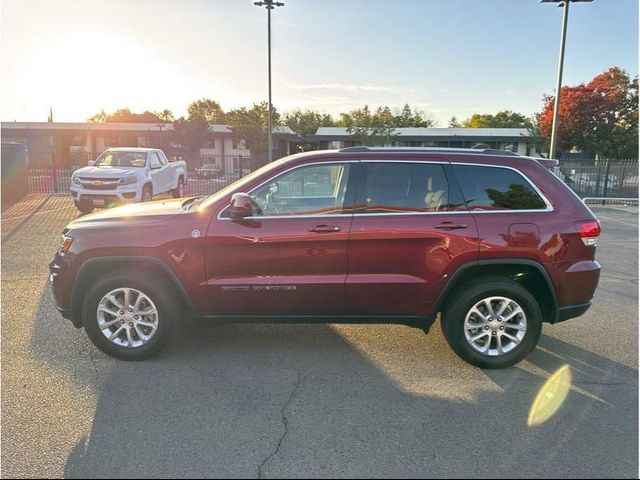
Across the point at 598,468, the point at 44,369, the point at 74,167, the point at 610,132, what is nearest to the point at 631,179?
the point at 610,132

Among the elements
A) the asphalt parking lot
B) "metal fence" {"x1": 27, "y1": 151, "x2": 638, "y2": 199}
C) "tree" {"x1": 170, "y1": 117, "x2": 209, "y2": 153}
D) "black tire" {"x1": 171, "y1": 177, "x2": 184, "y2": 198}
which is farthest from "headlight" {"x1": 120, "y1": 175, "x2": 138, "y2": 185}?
"tree" {"x1": 170, "y1": 117, "x2": 209, "y2": 153}

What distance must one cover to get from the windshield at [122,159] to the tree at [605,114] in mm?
27858

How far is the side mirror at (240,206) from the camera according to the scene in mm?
3650

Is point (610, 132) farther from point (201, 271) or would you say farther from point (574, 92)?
point (201, 271)

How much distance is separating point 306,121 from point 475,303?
55435 millimetres

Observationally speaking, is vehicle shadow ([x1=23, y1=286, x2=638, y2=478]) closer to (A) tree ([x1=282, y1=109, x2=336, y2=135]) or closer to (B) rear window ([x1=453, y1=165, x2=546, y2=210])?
(B) rear window ([x1=453, y1=165, x2=546, y2=210])

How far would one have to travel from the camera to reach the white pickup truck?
12008 millimetres

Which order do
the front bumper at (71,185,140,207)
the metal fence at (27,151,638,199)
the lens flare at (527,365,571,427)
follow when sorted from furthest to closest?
1. the metal fence at (27,151,638,199)
2. the front bumper at (71,185,140,207)
3. the lens flare at (527,365,571,427)

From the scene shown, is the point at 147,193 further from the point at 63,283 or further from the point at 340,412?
the point at 340,412

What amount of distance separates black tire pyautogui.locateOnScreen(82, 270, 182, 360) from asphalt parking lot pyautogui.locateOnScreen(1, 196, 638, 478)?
0.12 m

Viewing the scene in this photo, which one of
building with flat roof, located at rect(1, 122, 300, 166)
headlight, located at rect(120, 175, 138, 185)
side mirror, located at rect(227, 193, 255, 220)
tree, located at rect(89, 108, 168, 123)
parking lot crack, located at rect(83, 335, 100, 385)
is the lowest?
parking lot crack, located at rect(83, 335, 100, 385)

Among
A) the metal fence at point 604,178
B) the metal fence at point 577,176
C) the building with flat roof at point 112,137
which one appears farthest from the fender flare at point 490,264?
the building with flat roof at point 112,137

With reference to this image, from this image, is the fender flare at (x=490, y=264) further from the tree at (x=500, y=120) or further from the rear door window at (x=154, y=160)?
the tree at (x=500, y=120)

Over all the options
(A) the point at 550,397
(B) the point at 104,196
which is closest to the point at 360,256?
(A) the point at 550,397
